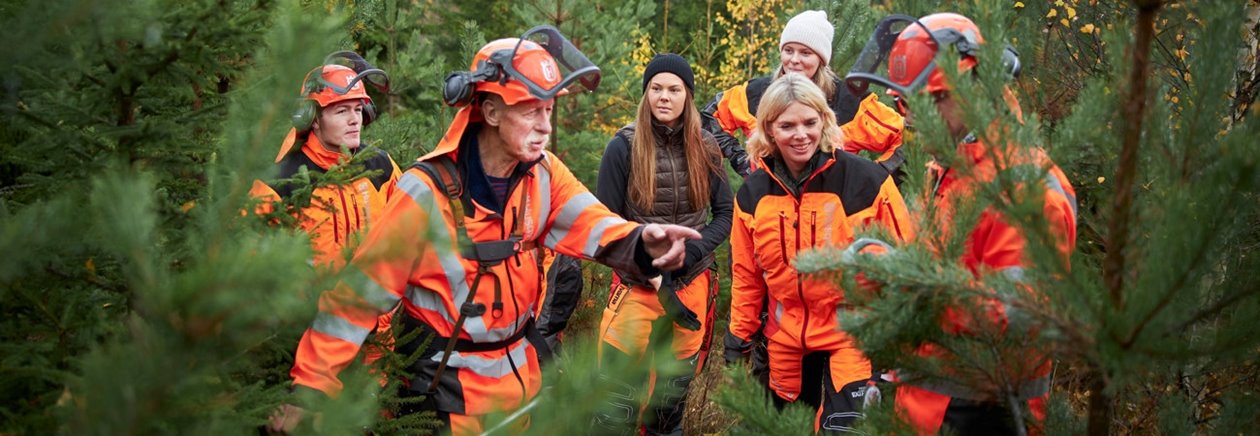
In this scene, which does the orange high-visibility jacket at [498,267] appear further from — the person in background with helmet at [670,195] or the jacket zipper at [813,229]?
the person in background with helmet at [670,195]

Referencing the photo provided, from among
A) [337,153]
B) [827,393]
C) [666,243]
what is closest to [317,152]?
[337,153]

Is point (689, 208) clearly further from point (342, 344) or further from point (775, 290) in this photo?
point (342, 344)

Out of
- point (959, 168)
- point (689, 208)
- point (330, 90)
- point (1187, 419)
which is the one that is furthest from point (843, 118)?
point (959, 168)

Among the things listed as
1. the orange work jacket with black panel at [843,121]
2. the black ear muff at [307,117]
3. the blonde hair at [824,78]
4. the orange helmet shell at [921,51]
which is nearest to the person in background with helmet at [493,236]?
the orange helmet shell at [921,51]

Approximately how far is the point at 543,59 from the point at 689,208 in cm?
254

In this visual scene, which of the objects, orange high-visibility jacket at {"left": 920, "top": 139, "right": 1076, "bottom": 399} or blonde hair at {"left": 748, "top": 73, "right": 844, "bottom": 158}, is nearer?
orange high-visibility jacket at {"left": 920, "top": 139, "right": 1076, "bottom": 399}

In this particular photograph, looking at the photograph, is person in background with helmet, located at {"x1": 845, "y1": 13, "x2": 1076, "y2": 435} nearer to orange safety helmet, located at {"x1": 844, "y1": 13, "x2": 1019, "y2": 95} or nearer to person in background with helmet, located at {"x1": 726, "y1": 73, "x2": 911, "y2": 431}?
orange safety helmet, located at {"x1": 844, "y1": 13, "x2": 1019, "y2": 95}

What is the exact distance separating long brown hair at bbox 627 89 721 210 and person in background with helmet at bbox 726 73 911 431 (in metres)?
1.01

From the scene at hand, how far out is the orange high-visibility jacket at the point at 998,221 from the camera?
2016 mm

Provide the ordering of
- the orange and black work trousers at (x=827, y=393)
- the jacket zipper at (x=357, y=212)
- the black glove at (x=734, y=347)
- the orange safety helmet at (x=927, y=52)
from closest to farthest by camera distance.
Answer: the orange safety helmet at (x=927, y=52)
the orange and black work trousers at (x=827, y=393)
the jacket zipper at (x=357, y=212)
the black glove at (x=734, y=347)

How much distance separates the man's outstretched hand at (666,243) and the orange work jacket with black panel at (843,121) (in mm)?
2783

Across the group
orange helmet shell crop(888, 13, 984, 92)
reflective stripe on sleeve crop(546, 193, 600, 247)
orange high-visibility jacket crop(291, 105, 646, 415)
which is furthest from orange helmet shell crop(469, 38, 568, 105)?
orange helmet shell crop(888, 13, 984, 92)

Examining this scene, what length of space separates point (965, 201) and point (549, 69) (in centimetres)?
182

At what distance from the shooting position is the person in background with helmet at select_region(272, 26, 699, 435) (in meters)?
3.57
